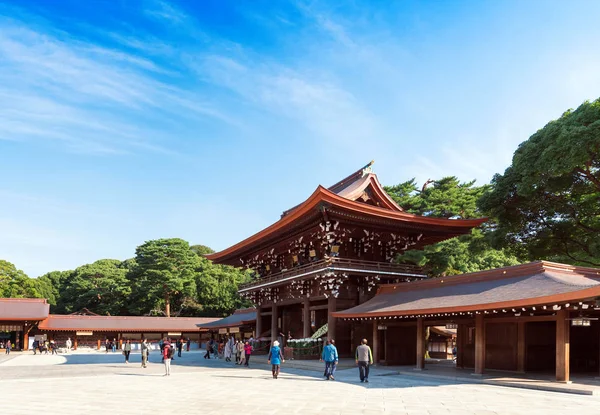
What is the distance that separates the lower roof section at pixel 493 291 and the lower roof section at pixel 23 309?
35549 mm

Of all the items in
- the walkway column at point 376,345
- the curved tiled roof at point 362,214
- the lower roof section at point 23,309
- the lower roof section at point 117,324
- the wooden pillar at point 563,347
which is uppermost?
the curved tiled roof at point 362,214

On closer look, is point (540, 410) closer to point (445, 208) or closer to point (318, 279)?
point (318, 279)

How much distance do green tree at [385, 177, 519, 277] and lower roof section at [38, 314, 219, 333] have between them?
A: 27.6m

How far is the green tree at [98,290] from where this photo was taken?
6669cm

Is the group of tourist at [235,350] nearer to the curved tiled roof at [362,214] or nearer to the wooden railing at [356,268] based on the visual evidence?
the wooden railing at [356,268]

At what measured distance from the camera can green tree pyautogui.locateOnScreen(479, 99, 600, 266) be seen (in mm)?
24312

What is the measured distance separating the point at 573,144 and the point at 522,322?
9.52 metres

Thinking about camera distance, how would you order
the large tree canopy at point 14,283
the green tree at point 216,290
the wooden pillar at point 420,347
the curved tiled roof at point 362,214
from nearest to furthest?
1. the wooden pillar at point 420,347
2. the curved tiled roof at point 362,214
3. the large tree canopy at point 14,283
4. the green tree at point 216,290

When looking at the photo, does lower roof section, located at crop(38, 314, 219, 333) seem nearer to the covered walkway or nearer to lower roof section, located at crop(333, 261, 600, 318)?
lower roof section, located at crop(333, 261, 600, 318)

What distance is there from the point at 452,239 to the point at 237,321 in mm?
22185

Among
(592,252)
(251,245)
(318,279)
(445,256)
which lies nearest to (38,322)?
(251,245)

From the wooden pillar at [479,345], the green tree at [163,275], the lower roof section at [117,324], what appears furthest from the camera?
the green tree at [163,275]

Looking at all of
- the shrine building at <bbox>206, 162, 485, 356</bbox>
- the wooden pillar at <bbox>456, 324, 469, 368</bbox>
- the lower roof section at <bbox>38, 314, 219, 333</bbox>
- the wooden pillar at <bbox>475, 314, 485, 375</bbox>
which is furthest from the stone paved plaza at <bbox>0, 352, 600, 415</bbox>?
the lower roof section at <bbox>38, 314, 219, 333</bbox>

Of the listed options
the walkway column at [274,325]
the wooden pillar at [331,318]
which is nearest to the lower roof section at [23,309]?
the walkway column at [274,325]
